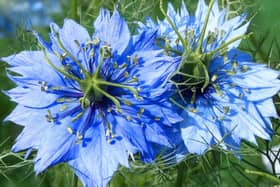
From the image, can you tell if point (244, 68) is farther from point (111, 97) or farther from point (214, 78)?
point (111, 97)

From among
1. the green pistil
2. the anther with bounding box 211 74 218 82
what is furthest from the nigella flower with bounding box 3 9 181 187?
the anther with bounding box 211 74 218 82

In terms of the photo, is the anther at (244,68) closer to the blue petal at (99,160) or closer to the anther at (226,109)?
the anther at (226,109)

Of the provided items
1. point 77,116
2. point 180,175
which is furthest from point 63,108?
point 180,175

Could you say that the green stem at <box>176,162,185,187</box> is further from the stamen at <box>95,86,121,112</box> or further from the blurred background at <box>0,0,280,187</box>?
the stamen at <box>95,86,121,112</box>

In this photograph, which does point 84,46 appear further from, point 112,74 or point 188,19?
point 188,19

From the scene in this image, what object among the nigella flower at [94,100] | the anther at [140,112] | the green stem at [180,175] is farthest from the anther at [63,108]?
the green stem at [180,175]
